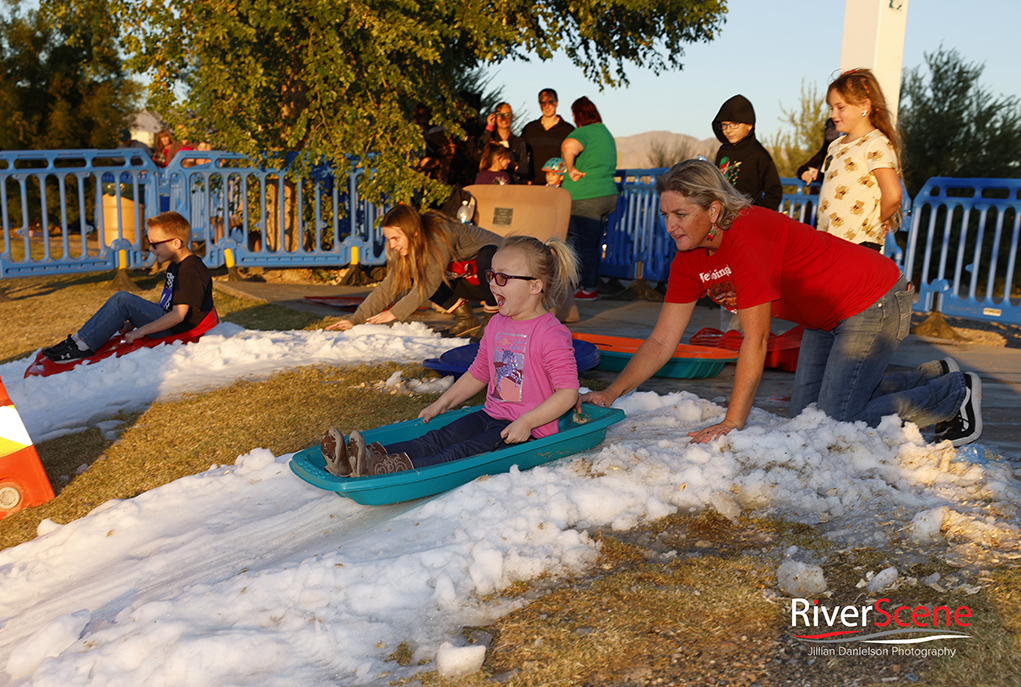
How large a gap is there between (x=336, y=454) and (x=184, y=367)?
284 centimetres

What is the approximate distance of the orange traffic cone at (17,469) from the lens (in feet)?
11.7

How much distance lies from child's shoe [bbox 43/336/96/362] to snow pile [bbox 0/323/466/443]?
17cm

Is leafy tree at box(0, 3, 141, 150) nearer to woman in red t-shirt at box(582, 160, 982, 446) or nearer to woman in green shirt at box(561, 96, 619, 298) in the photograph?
woman in green shirt at box(561, 96, 619, 298)

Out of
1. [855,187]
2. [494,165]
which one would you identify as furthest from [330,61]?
[855,187]

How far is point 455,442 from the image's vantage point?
134 inches

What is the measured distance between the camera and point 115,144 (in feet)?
54.1

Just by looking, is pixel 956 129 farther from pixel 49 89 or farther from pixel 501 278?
pixel 49 89

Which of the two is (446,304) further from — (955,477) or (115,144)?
(115,144)

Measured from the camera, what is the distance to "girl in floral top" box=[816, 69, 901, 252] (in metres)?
4.34

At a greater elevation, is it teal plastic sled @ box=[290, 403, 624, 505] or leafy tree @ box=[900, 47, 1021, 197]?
leafy tree @ box=[900, 47, 1021, 197]

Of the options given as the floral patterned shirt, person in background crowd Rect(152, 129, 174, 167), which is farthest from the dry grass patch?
person in background crowd Rect(152, 129, 174, 167)

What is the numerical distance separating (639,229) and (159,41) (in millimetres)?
5595

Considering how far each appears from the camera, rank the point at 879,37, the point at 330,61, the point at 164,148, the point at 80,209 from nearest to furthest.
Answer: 1. the point at 879,37
2. the point at 330,61
3. the point at 80,209
4. the point at 164,148

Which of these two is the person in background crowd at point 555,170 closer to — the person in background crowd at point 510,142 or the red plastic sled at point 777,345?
the person in background crowd at point 510,142
